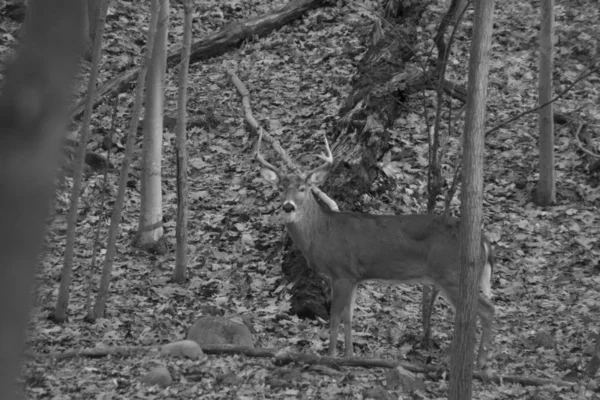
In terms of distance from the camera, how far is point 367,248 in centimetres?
879

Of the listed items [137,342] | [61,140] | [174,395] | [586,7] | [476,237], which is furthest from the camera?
[586,7]

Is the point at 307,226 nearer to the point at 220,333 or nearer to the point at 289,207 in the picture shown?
the point at 289,207

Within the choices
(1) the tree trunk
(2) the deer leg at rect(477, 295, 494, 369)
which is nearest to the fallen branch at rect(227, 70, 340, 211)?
(2) the deer leg at rect(477, 295, 494, 369)

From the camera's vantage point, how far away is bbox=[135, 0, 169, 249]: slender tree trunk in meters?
10.3

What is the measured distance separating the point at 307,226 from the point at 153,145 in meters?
2.67

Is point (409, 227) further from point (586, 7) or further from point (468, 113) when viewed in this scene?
point (586, 7)

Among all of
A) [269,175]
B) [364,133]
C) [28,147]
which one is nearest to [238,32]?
[364,133]

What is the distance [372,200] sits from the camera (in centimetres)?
A: 1099

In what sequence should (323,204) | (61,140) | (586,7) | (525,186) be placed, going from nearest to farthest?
(61,140) < (323,204) < (525,186) < (586,7)

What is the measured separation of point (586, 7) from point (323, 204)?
27.2ft

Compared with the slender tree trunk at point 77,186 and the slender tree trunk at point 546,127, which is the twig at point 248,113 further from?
the slender tree trunk at point 546,127

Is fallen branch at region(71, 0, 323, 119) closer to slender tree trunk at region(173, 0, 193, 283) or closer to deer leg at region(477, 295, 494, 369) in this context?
slender tree trunk at region(173, 0, 193, 283)

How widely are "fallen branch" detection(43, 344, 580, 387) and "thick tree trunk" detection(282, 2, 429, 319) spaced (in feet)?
6.41

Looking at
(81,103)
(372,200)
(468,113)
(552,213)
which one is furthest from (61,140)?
(81,103)
